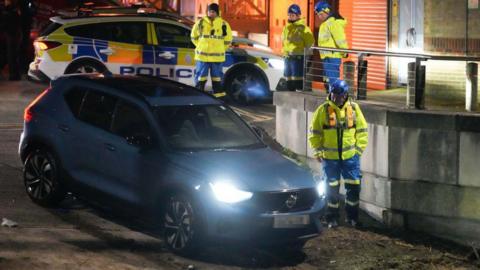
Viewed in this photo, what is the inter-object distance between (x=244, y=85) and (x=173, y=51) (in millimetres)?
1454

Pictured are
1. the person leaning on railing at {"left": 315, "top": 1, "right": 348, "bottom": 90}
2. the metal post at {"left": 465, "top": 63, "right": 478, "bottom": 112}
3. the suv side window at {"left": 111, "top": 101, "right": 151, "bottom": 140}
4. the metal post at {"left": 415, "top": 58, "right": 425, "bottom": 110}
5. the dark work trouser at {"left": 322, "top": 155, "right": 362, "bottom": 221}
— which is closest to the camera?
the suv side window at {"left": 111, "top": 101, "right": 151, "bottom": 140}

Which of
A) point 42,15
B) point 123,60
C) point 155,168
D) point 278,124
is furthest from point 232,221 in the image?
point 42,15

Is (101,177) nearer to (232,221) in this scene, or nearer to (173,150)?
(173,150)

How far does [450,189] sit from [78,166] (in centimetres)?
407

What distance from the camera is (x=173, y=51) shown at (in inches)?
733

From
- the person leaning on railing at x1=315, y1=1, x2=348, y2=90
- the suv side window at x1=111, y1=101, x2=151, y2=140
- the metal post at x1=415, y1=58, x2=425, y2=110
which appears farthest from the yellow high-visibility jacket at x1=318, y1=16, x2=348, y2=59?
the suv side window at x1=111, y1=101, x2=151, y2=140

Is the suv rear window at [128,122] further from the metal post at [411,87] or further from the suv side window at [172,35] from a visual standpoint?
the suv side window at [172,35]

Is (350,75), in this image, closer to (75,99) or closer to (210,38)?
(75,99)

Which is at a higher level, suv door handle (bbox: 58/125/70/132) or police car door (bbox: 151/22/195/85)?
police car door (bbox: 151/22/195/85)

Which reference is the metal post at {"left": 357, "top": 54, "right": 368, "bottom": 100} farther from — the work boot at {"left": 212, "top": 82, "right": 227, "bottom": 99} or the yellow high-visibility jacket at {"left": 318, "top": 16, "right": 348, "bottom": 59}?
the work boot at {"left": 212, "top": 82, "right": 227, "bottom": 99}

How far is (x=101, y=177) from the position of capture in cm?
1022

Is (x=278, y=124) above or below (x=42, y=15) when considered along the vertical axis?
below

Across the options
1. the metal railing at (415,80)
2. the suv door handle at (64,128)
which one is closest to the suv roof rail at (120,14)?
the metal railing at (415,80)

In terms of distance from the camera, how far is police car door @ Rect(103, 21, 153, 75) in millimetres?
18562
